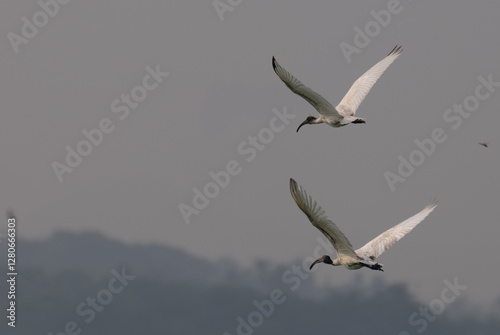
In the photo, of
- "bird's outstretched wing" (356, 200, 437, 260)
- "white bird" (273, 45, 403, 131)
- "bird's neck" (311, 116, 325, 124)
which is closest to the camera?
"white bird" (273, 45, 403, 131)

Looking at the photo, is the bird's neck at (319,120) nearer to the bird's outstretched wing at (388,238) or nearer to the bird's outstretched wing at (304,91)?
the bird's outstretched wing at (304,91)

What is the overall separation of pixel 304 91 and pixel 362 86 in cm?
668

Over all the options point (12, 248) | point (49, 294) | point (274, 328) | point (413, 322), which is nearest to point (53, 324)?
point (49, 294)

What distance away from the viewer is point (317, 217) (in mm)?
29297

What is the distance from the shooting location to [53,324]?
7840 inches

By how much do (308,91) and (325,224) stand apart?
4099 mm

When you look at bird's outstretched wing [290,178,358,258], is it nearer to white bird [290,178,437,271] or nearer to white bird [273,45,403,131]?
white bird [290,178,437,271]

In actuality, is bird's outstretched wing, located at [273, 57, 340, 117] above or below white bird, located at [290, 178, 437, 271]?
above

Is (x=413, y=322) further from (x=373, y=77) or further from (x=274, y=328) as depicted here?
(x=373, y=77)

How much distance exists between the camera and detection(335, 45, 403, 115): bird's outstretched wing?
121ft

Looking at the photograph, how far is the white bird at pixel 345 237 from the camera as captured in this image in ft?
94.4

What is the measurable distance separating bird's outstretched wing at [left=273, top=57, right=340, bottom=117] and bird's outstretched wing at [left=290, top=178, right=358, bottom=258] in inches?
145

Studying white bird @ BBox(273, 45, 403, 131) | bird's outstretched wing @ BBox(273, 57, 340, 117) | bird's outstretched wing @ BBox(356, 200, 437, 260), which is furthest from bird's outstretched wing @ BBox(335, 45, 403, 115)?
bird's outstretched wing @ BBox(356, 200, 437, 260)

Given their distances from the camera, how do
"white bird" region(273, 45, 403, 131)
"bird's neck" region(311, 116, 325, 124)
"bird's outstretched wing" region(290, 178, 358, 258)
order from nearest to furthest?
"bird's outstretched wing" region(290, 178, 358, 258)
"white bird" region(273, 45, 403, 131)
"bird's neck" region(311, 116, 325, 124)
